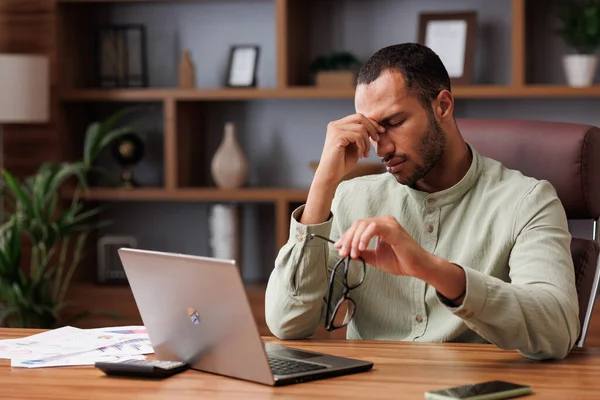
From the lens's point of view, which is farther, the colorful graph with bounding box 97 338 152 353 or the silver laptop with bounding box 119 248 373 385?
the colorful graph with bounding box 97 338 152 353

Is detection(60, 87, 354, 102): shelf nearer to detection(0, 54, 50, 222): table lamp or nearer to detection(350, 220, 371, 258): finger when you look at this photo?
detection(0, 54, 50, 222): table lamp

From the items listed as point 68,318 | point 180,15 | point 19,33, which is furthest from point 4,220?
point 180,15

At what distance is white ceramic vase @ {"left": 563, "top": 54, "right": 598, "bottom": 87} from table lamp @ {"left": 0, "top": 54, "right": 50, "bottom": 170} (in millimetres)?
2002

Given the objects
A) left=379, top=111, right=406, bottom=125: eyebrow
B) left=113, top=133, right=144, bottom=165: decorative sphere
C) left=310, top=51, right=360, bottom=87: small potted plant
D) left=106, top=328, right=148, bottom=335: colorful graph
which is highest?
left=310, top=51, right=360, bottom=87: small potted plant

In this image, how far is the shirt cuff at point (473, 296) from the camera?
1.55m

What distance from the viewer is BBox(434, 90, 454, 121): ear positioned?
1.99 meters

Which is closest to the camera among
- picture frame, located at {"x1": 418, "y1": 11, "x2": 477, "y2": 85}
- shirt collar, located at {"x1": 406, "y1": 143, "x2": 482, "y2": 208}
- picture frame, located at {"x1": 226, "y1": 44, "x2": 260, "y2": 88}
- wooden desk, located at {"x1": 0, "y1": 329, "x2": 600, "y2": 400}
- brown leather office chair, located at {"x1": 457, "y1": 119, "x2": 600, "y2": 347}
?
wooden desk, located at {"x1": 0, "y1": 329, "x2": 600, "y2": 400}

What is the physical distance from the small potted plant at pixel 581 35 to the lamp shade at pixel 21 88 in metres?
2.00

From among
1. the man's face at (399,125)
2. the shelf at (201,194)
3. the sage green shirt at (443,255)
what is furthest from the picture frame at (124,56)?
the man's face at (399,125)

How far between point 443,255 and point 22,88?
7.63 ft

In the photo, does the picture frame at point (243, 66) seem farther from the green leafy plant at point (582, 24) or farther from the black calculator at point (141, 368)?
the black calculator at point (141, 368)

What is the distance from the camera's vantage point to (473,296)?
1.56 metres

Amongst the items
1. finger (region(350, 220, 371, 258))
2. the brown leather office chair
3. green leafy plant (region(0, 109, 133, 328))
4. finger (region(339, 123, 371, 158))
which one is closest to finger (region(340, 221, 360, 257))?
finger (region(350, 220, 371, 258))

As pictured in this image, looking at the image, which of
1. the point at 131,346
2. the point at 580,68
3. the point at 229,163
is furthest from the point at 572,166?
the point at 229,163
